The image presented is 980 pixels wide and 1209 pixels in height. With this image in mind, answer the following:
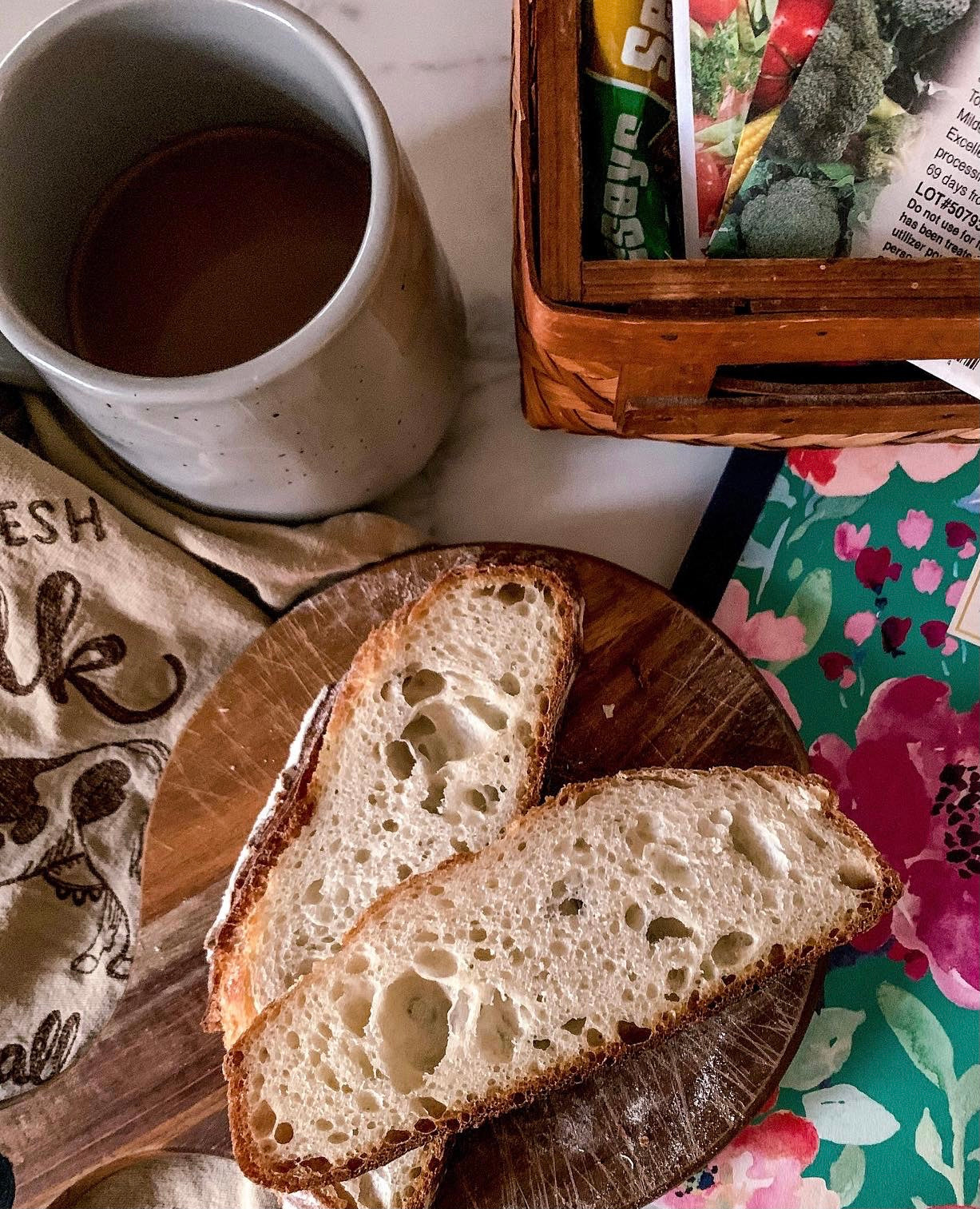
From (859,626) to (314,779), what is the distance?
47 centimetres

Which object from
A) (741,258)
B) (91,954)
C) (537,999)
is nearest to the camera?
(741,258)

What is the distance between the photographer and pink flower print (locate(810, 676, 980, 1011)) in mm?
825

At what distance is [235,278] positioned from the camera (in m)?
0.73

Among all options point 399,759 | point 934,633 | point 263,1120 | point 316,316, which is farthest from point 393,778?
point 934,633

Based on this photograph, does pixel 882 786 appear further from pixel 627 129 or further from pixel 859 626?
pixel 627 129

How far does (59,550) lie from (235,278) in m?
0.25

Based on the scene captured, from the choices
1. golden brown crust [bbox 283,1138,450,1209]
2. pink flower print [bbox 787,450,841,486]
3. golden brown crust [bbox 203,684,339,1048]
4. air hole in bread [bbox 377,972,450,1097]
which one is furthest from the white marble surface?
golden brown crust [bbox 283,1138,450,1209]

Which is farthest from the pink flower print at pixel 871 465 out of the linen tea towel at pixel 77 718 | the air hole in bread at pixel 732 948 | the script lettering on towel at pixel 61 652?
the script lettering on towel at pixel 61 652

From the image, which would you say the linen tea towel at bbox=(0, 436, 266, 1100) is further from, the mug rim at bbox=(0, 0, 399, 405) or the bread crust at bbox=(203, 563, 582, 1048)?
the mug rim at bbox=(0, 0, 399, 405)

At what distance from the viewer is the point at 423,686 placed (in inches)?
31.0

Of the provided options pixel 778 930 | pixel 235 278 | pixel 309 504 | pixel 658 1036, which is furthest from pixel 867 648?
pixel 235 278

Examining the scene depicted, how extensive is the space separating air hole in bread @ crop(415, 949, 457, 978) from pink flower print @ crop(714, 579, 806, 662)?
1.15ft

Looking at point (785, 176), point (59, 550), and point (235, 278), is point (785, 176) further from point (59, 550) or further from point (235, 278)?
point (59, 550)

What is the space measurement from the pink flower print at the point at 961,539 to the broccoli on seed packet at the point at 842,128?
0.34 m
